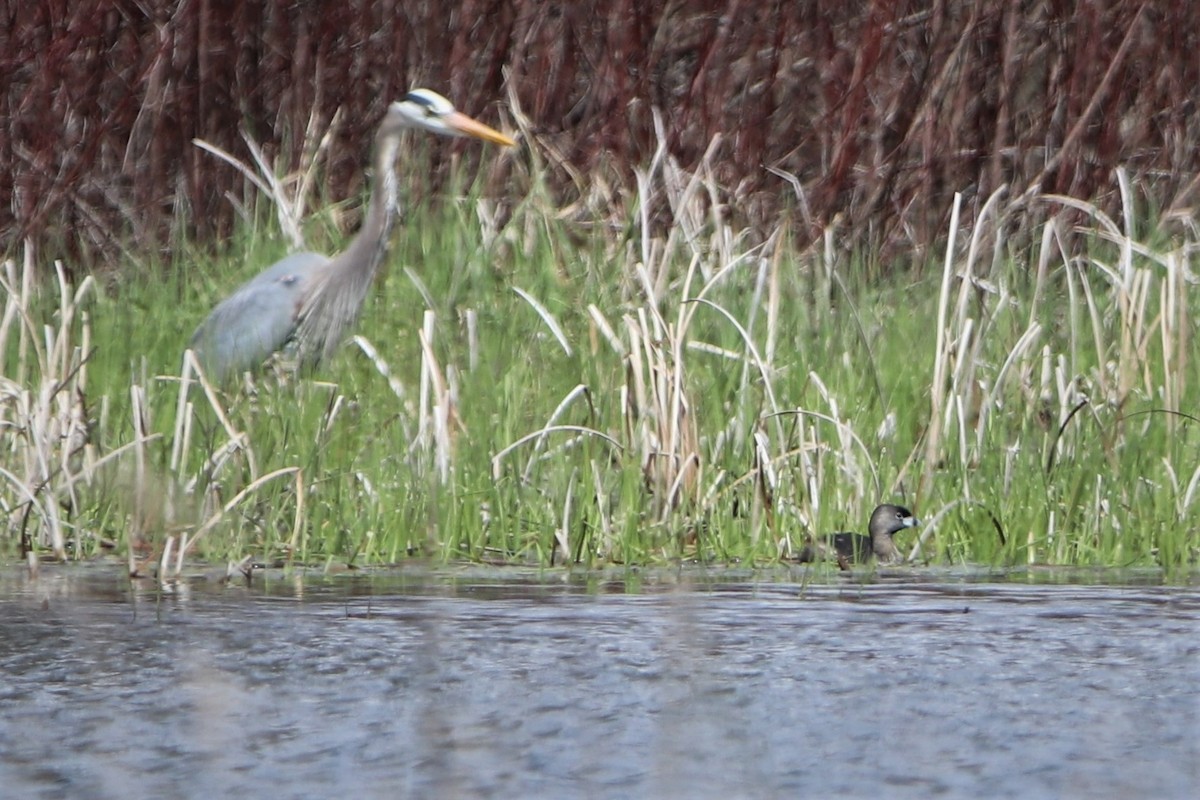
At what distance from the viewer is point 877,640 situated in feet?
12.0

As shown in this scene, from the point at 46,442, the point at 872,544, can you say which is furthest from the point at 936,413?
the point at 46,442

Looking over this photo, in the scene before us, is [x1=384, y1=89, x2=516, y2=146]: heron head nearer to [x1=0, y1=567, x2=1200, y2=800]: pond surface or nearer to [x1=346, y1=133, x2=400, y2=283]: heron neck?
[x1=346, y1=133, x2=400, y2=283]: heron neck

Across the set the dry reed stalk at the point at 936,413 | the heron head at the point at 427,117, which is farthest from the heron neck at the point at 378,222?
the dry reed stalk at the point at 936,413

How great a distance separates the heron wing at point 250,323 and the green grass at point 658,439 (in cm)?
11

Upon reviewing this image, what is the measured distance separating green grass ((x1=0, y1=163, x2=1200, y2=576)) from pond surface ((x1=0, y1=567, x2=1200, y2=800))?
438 millimetres

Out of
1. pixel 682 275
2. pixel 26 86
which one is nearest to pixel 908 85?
pixel 682 275

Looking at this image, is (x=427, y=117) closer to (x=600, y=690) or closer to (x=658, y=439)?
(x=658, y=439)

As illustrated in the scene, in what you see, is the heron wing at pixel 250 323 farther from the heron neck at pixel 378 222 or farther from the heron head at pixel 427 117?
the heron head at pixel 427 117

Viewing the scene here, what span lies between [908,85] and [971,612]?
15.7ft

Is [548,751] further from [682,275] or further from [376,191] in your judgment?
[376,191]

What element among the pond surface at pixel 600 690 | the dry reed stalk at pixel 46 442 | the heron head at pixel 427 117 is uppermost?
the heron head at pixel 427 117

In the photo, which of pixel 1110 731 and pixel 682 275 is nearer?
pixel 1110 731

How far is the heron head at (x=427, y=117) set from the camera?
7.29 m

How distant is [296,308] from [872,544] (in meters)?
2.42
